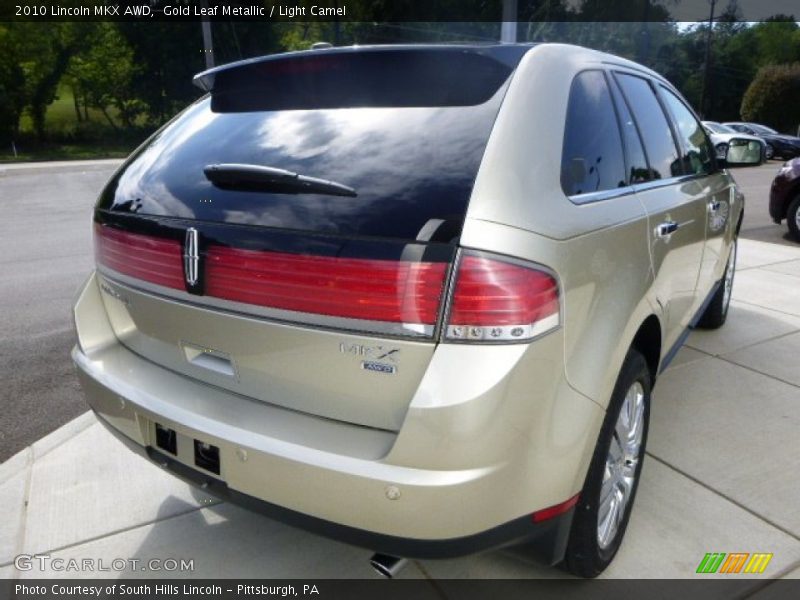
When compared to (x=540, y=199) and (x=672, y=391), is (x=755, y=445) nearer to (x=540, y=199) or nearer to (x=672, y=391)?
(x=672, y=391)

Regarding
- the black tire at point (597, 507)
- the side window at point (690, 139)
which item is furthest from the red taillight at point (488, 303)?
the side window at point (690, 139)

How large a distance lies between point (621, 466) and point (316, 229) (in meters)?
1.45

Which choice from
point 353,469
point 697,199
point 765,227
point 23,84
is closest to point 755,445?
point 697,199

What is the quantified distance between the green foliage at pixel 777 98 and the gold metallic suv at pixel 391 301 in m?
44.5

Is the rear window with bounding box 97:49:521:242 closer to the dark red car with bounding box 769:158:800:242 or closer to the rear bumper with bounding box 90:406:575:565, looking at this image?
the rear bumper with bounding box 90:406:575:565

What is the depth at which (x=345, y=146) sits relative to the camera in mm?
1834

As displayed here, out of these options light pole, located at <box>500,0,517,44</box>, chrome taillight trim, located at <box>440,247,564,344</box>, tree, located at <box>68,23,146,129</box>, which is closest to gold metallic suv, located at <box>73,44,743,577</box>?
chrome taillight trim, located at <box>440,247,564,344</box>

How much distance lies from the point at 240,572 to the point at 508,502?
1163 mm

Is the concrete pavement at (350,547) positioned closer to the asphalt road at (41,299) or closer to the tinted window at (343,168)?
the asphalt road at (41,299)

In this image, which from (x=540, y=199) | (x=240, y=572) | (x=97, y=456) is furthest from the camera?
(x=97, y=456)

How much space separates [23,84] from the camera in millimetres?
38469

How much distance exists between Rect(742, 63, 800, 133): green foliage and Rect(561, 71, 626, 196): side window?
44350 mm

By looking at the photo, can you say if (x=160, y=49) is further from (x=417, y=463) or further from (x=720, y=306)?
(x=417, y=463)

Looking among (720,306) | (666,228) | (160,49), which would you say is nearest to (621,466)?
(666,228)
